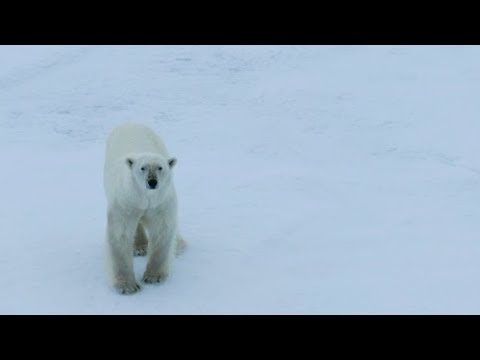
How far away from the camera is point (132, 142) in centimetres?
585

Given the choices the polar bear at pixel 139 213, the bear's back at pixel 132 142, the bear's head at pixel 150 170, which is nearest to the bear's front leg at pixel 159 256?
the polar bear at pixel 139 213

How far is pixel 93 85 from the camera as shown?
994 cm

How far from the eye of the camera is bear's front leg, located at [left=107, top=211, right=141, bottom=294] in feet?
16.9

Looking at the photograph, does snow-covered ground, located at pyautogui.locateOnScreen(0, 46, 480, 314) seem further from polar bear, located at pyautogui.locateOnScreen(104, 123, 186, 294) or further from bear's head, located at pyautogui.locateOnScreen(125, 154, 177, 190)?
bear's head, located at pyautogui.locateOnScreen(125, 154, 177, 190)

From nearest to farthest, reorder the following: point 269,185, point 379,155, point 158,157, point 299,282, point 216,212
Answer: point 158,157 < point 299,282 < point 216,212 < point 269,185 < point 379,155

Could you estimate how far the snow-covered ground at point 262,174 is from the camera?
541cm

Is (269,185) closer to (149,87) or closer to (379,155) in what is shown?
(379,155)

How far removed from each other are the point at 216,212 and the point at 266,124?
2.58 metres

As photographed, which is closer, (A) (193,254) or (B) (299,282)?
(B) (299,282)

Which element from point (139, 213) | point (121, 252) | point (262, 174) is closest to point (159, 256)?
point (121, 252)

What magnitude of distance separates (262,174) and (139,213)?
2.97 metres

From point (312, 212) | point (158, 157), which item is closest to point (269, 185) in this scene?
point (312, 212)

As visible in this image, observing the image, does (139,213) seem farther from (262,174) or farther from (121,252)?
(262,174)

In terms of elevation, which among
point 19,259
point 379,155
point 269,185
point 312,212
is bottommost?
point 19,259
